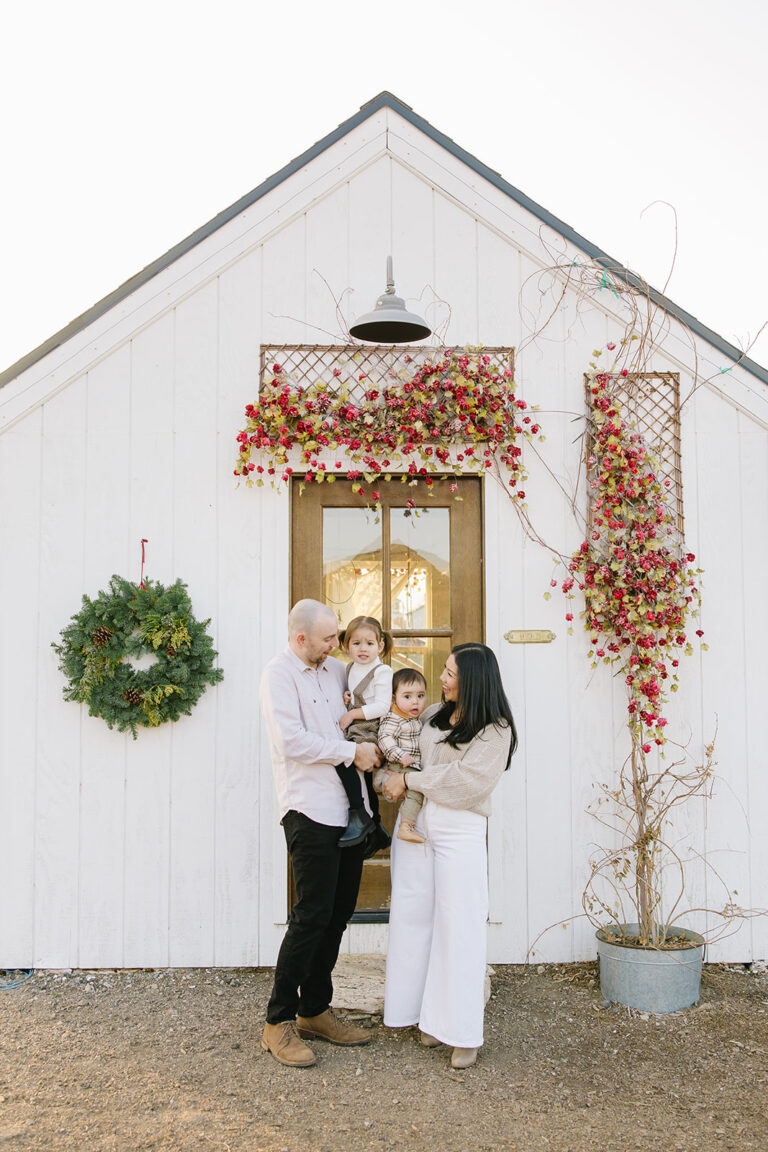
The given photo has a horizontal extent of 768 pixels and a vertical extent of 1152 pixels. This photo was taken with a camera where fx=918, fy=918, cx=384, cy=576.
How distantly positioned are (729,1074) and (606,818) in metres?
1.25

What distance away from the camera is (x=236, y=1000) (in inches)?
156

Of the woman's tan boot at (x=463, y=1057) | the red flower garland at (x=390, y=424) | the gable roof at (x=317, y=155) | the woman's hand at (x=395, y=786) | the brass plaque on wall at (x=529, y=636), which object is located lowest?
the woman's tan boot at (x=463, y=1057)

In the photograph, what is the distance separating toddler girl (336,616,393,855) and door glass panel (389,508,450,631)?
0.65 metres

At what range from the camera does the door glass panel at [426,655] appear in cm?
445

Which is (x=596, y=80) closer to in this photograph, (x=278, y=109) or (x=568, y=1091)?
(x=278, y=109)

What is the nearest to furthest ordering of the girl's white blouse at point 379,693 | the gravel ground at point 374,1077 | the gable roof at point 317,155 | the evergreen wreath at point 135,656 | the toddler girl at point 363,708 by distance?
the gravel ground at point 374,1077
the toddler girl at point 363,708
the girl's white blouse at point 379,693
the evergreen wreath at point 135,656
the gable roof at point 317,155

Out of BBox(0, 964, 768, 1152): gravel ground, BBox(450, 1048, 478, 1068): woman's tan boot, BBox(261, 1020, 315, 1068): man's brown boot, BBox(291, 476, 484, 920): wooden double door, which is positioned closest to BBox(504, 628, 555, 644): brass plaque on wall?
BBox(291, 476, 484, 920): wooden double door

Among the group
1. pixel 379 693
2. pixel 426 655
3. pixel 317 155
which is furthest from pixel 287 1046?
pixel 317 155

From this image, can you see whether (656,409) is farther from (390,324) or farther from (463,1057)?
(463,1057)

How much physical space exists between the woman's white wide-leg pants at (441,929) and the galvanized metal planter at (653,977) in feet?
2.65

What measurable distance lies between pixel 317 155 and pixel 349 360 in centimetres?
102

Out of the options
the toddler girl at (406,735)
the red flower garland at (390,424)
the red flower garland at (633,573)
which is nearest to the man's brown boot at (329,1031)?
the toddler girl at (406,735)

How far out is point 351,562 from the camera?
14.7ft

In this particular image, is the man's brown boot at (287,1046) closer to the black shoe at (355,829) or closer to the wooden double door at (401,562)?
the black shoe at (355,829)
